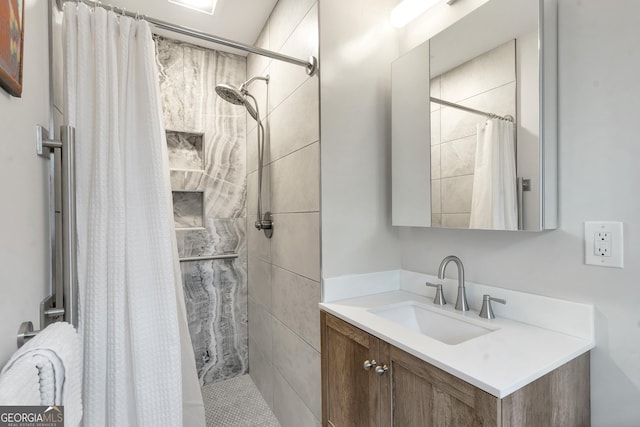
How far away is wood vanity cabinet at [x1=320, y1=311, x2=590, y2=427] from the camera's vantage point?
736mm

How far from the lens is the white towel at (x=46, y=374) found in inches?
18.5

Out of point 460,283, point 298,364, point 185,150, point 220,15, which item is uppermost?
point 220,15

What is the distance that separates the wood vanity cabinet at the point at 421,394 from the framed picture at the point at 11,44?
1149mm

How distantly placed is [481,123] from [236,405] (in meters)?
2.20

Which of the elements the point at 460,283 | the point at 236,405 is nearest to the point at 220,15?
the point at 460,283

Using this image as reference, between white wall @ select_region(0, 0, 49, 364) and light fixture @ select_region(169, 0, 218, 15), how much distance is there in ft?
3.45

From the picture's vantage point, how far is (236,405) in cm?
201

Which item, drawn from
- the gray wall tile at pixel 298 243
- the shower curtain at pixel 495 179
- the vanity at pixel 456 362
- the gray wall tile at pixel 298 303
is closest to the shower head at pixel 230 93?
the gray wall tile at pixel 298 243

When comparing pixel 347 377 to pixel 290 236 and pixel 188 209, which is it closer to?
pixel 290 236

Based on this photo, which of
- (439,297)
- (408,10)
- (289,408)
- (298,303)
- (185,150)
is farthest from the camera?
(185,150)

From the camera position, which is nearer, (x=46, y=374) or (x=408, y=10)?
(x=46, y=374)

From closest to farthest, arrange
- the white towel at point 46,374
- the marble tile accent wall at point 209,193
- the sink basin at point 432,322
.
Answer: the white towel at point 46,374, the sink basin at point 432,322, the marble tile accent wall at point 209,193

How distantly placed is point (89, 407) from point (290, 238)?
1.03 meters

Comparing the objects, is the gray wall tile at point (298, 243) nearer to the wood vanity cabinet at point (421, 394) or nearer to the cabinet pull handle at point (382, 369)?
the wood vanity cabinet at point (421, 394)
